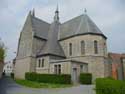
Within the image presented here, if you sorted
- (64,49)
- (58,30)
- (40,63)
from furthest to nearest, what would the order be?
(58,30) < (64,49) < (40,63)

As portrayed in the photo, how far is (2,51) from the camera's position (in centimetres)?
1545

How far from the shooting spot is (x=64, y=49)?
116 ft

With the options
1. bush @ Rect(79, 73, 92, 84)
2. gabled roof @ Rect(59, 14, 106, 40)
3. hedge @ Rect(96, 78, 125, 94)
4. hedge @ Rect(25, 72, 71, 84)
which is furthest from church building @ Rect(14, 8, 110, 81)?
hedge @ Rect(96, 78, 125, 94)

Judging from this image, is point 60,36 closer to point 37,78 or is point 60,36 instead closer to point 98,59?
point 98,59

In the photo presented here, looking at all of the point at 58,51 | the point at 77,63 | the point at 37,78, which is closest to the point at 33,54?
the point at 58,51

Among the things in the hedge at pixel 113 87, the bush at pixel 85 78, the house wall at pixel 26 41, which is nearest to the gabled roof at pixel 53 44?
the house wall at pixel 26 41

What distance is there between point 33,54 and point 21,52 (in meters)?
5.16

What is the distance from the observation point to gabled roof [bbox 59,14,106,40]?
3288 cm

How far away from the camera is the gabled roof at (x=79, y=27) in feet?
108

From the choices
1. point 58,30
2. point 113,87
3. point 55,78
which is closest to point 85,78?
point 55,78

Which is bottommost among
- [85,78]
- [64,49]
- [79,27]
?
[85,78]

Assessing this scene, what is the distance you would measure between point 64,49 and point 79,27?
5.64 metres

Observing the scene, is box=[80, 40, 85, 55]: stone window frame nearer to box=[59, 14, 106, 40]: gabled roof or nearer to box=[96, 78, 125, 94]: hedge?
box=[59, 14, 106, 40]: gabled roof

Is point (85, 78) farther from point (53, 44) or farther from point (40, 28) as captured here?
point (40, 28)
